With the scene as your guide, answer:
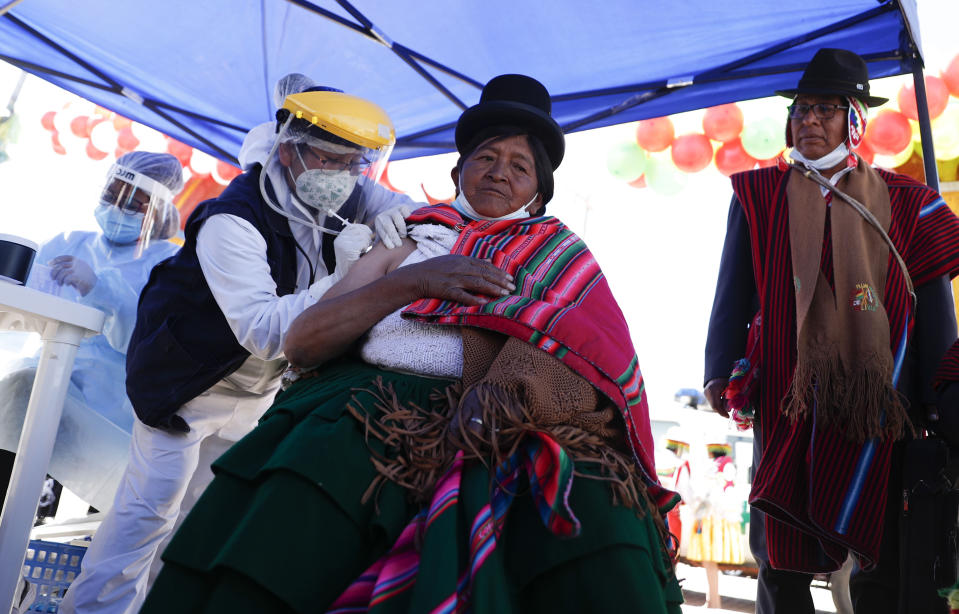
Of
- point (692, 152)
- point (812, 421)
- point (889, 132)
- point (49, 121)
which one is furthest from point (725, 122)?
point (49, 121)

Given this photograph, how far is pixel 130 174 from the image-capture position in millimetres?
4074

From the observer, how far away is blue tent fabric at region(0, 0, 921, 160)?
3.49 meters

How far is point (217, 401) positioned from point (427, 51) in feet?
7.25

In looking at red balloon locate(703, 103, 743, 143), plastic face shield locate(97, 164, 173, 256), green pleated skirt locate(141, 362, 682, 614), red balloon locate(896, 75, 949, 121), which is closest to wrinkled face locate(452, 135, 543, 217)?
green pleated skirt locate(141, 362, 682, 614)

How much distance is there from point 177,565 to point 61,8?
366 cm

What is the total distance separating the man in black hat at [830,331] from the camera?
91.9 inches

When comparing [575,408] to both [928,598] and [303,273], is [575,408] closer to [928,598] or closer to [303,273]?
[928,598]

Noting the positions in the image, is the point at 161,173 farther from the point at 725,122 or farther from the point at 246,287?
the point at 725,122

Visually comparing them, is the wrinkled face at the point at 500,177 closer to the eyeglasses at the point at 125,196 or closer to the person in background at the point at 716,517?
the eyeglasses at the point at 125,196

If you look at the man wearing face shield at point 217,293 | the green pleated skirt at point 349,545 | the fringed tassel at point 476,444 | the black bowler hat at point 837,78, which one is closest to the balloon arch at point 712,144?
the black bowler hat at point 837,78

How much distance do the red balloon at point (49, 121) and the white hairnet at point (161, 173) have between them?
231 inches

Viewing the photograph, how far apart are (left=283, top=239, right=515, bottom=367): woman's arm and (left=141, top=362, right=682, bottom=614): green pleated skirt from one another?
1.00ft

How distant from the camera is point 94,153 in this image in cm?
848

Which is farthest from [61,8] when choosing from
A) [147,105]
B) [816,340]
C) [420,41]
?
[816,340]
